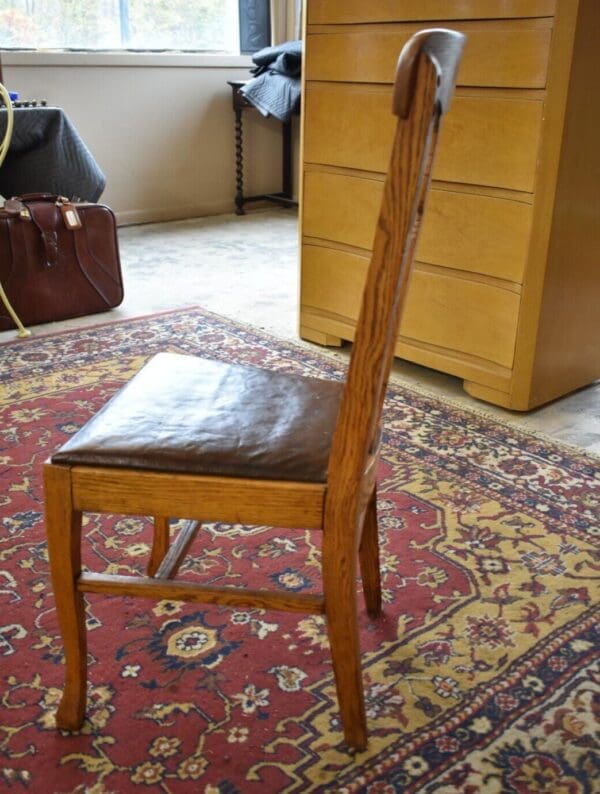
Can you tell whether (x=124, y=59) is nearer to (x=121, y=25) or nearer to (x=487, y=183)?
(x=121, y=25)

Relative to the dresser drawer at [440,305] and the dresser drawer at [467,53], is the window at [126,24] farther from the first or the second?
the dresser drawer at [440,305]

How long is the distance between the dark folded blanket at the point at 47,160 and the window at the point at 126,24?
3.83 feet

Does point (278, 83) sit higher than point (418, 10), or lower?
lower

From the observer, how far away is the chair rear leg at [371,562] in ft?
4.37

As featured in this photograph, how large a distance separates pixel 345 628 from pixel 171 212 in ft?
13.4

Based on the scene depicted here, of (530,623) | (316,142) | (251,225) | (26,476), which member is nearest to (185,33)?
(251,225)

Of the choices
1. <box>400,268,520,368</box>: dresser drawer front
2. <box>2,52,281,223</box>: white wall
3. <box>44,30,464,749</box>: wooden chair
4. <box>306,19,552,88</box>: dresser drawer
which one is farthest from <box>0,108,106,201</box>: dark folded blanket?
<box>44,30,464,749</box>: wooden chair

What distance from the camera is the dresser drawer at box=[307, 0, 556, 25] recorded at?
193 cm

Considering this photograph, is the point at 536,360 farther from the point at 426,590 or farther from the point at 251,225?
the point at 251,225

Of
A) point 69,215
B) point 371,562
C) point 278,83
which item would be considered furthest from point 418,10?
point 278,83

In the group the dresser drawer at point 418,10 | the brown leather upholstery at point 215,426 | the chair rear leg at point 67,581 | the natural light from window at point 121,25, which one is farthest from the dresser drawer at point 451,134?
the natural light from window at point 121,25

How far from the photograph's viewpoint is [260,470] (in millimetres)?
1008

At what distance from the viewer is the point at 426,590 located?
4.86 feet

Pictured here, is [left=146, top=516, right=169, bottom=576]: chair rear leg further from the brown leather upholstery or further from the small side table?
the small side table
